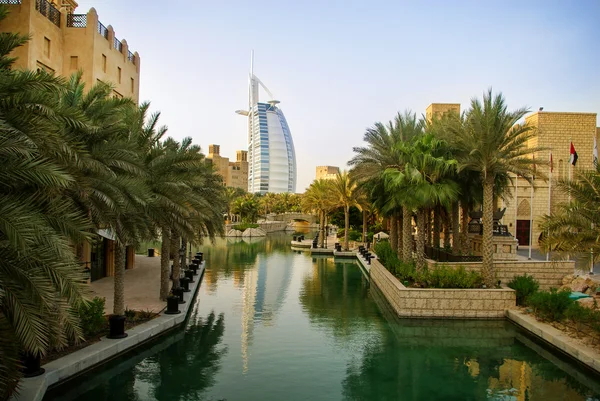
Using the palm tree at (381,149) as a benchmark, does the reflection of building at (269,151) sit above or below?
above

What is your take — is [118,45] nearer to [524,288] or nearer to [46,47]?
[46,47]

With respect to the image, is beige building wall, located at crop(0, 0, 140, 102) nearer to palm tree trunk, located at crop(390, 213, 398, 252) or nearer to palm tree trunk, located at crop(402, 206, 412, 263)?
palm tree trunk, located at crop(402, 206, 412, 263)

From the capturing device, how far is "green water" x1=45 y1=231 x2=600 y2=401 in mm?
10766

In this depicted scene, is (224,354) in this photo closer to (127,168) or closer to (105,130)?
(127,168)

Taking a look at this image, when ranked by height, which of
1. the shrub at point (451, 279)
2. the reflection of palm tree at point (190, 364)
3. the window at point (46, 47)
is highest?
the window at point (46, 47)

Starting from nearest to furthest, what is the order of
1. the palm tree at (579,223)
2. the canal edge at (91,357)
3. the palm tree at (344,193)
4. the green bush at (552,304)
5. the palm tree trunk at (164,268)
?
1. the canal edge at (91,357)
2. the palm tree at (579,223)
3. the green bush at (552,304)
4. the palm tree trunk at (164,268)
5. the palm tree at (344,193)

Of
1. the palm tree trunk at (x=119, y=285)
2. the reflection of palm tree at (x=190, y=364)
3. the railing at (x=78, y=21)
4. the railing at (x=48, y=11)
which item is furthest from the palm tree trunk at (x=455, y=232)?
the railing at (x=48, y=11)

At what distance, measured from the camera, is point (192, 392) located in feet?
34.7

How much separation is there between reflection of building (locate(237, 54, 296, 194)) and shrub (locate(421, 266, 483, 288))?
164m

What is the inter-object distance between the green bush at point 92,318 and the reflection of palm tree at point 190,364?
1612 mm

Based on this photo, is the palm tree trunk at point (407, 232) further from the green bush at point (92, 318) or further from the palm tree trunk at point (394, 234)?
the green bush at point (92, 318)

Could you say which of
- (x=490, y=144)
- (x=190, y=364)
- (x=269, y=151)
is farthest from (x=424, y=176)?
(x=269, y=151)

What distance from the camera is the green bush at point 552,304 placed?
49.0 ft

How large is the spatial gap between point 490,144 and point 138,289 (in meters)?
14.5
